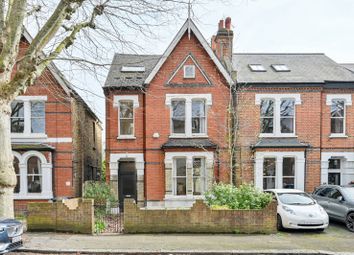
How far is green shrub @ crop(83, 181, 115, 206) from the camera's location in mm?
15211

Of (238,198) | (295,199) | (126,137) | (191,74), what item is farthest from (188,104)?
(295,199)

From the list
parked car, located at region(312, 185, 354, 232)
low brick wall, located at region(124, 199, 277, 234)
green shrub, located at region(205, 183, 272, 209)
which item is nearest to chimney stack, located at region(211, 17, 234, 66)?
green shrub, located at region(205, 183, 272, 209)

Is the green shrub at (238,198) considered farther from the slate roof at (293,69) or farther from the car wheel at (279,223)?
the slate roof at (293,69)

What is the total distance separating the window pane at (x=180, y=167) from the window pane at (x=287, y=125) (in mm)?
5460

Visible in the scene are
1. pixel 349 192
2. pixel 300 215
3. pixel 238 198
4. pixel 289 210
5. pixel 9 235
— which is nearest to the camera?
pixel 9 235

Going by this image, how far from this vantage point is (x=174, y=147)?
53.4 feet

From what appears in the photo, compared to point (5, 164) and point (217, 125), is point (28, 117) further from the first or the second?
point (217, 125)

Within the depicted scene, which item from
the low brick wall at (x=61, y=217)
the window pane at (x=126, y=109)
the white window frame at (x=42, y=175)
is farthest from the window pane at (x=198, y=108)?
the low brick wall at (x=61, y=217)

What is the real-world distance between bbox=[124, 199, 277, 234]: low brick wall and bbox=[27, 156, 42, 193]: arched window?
7.71 metres

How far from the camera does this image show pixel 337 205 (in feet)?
41.0

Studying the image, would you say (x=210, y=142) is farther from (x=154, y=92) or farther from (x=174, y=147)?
(x=154, y=92)

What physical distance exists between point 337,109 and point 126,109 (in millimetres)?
11120

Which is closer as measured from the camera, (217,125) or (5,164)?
(5,164)

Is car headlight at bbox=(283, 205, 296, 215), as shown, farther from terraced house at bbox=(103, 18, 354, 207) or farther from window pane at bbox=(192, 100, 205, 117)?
window pane at bbox=(192, 100, 205, 117)
